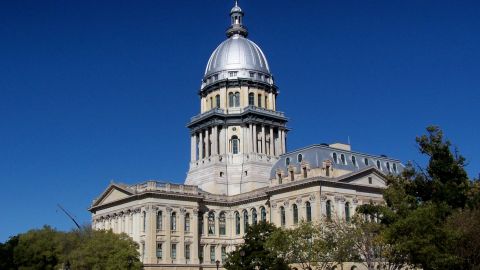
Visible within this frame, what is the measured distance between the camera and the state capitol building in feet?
295

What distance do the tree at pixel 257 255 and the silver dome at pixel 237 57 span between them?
48.2 metres

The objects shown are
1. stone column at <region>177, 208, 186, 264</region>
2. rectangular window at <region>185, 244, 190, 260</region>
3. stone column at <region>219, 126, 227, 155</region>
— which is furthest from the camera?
stone column at <region>219, 126, 227, 155</region>

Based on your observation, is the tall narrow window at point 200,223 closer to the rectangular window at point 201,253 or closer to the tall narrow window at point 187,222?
the rectangular window at point 201,253

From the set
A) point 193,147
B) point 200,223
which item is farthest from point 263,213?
point 193,147

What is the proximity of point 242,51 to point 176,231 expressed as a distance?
120 feet

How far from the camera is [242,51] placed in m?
117

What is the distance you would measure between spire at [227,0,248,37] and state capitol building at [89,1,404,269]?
19 centimetres

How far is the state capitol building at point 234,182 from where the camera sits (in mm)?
89938

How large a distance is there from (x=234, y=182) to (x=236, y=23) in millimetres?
31538

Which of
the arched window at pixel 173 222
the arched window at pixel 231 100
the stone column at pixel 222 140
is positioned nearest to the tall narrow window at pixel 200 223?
the arched window at pixel 173 222

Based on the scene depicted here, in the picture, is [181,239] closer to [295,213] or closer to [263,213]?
[263,213]

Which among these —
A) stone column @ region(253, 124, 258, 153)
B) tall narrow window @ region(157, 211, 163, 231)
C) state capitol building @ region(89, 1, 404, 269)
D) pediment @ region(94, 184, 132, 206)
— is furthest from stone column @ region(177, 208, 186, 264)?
stone column @ region(253, 124, 258, 153)

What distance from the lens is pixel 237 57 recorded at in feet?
380

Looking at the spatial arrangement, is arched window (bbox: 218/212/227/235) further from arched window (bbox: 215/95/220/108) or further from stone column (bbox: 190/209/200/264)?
arched window (bbox: 215/95/220/108)
